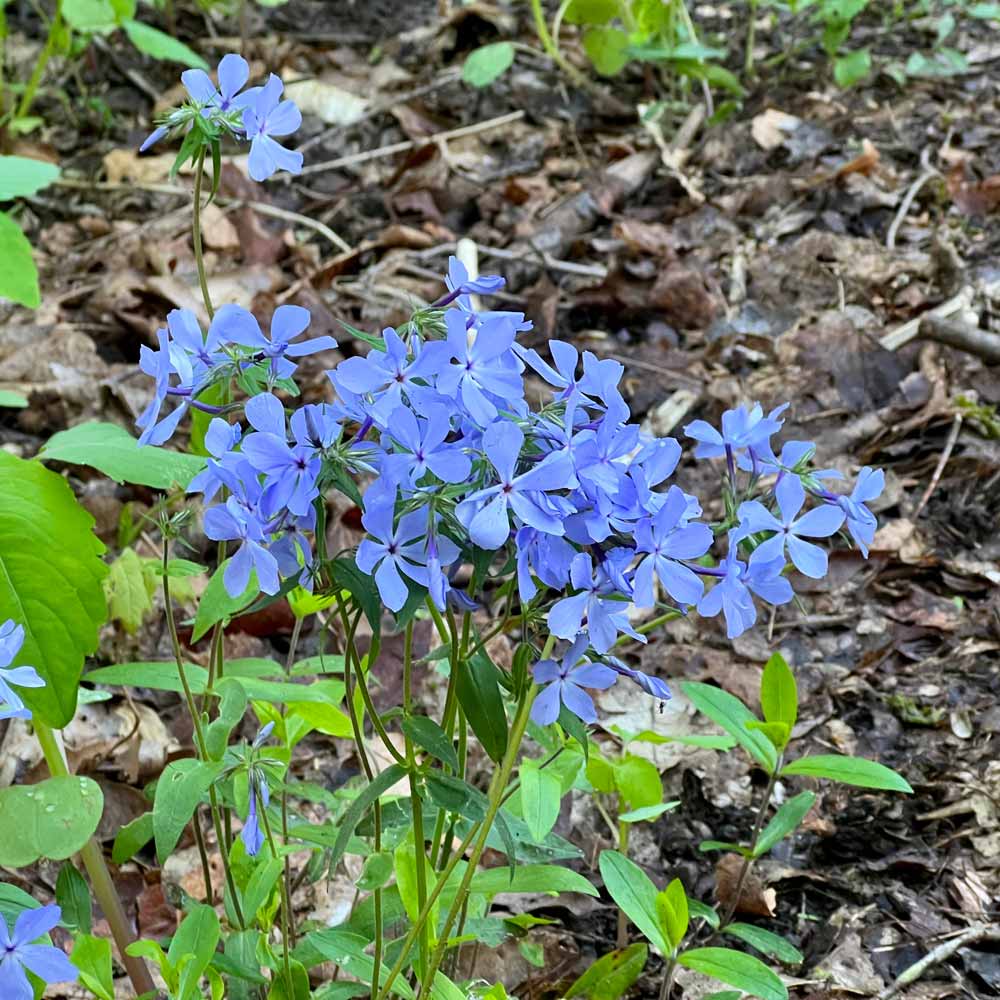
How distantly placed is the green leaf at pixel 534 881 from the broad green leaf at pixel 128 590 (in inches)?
44.4

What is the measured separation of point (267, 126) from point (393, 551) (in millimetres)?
564

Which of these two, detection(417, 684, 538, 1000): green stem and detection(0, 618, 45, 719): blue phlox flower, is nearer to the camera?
detection(0, 618, 45, 719): blue phlox flower

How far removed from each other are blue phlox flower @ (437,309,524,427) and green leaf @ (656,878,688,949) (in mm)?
769

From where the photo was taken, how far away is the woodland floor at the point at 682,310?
2141 millimetres

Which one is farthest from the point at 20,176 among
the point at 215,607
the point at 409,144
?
the point at 409,144

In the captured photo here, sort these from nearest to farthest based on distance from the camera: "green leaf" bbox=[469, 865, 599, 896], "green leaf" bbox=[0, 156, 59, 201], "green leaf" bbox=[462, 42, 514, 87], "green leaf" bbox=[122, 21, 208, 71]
Result: "green leaf" bbox=[469, 865, 599, 896] < "green leaf" bbox=[0, 156, 59, 201] < "green leaf" bbox=[122, 21, 208, 71] < "green leaf" bbox=[462, 42, 514, 87]

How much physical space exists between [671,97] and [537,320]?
1.66m

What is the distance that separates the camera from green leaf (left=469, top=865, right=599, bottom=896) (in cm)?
147

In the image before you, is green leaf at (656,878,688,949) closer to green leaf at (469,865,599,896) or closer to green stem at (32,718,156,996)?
green leaf at (469,865,599,896)

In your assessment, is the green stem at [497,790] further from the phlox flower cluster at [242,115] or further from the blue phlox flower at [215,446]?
the phlox flower cluster at [242,115]

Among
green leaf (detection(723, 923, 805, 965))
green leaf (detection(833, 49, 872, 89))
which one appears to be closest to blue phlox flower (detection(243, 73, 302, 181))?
green leaf (detection(723, 923, 805, 965))

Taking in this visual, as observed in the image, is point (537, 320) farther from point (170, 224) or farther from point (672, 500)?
point (672, 500)

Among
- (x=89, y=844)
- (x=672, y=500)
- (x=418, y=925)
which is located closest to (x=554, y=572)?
(x=672, y=500)

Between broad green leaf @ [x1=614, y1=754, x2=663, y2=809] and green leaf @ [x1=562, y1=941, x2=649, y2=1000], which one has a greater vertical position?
broad green leaf @ [x1=614, y1=754, x2=663, y2=809]
